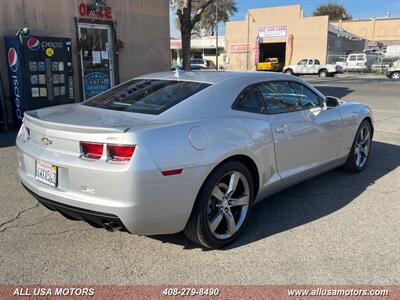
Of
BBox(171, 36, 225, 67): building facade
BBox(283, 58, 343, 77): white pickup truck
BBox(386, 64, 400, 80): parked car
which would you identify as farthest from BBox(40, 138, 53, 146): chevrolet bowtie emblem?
BBox(171, 36, 225, 67): building facade

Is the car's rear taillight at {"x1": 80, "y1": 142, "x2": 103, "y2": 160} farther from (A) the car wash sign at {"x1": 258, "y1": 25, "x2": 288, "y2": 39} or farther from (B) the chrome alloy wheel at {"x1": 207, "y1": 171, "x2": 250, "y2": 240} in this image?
(A) the car wash sign at {"x1": 258, "y1": 25, "x2": 288, "y2": 39}

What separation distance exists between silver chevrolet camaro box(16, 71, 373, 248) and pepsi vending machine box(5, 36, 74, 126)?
16.0 ft

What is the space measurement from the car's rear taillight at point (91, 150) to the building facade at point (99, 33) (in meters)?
6.62

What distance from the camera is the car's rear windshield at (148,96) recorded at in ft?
11.8

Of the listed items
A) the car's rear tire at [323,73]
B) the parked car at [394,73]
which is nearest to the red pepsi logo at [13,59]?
the parked car at [394,73]

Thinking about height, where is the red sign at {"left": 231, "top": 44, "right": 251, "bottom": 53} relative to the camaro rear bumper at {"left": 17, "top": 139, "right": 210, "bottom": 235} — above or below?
above

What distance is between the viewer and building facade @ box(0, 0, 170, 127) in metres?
9.02

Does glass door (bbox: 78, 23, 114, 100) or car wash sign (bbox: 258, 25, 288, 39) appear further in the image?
car wash sign (bbox: 258, 25, 288, 39)

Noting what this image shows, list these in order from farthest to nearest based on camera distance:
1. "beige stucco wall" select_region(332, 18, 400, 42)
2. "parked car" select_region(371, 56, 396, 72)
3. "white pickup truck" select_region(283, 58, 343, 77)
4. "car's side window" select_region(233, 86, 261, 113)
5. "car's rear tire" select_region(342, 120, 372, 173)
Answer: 1. "beige stucco wall" select_region(332, 18, 400, 42)
2. "parked car" select_region(371, 56, 396, 72)
3. "white pickup truck" select_region(283, 58, 343, 77)
4. "car's rear tire" select_region(342, 120, 372, 173)
5. "car's side window" select_region(233, 86, 261, 113)

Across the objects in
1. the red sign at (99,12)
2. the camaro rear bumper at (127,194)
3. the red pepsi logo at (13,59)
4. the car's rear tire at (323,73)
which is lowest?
the car's rear tire at (323,73)

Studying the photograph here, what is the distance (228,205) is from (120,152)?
1.17m

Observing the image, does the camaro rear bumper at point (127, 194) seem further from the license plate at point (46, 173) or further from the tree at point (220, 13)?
the tree at point (220, 13)

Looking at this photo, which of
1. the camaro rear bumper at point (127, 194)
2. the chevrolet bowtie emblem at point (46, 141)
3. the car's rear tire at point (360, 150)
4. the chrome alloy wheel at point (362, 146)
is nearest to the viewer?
the camaro rear bumper at point (127, 194)

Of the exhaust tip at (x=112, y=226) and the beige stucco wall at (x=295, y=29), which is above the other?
the beige stucco wall at (x=295, y=29)
